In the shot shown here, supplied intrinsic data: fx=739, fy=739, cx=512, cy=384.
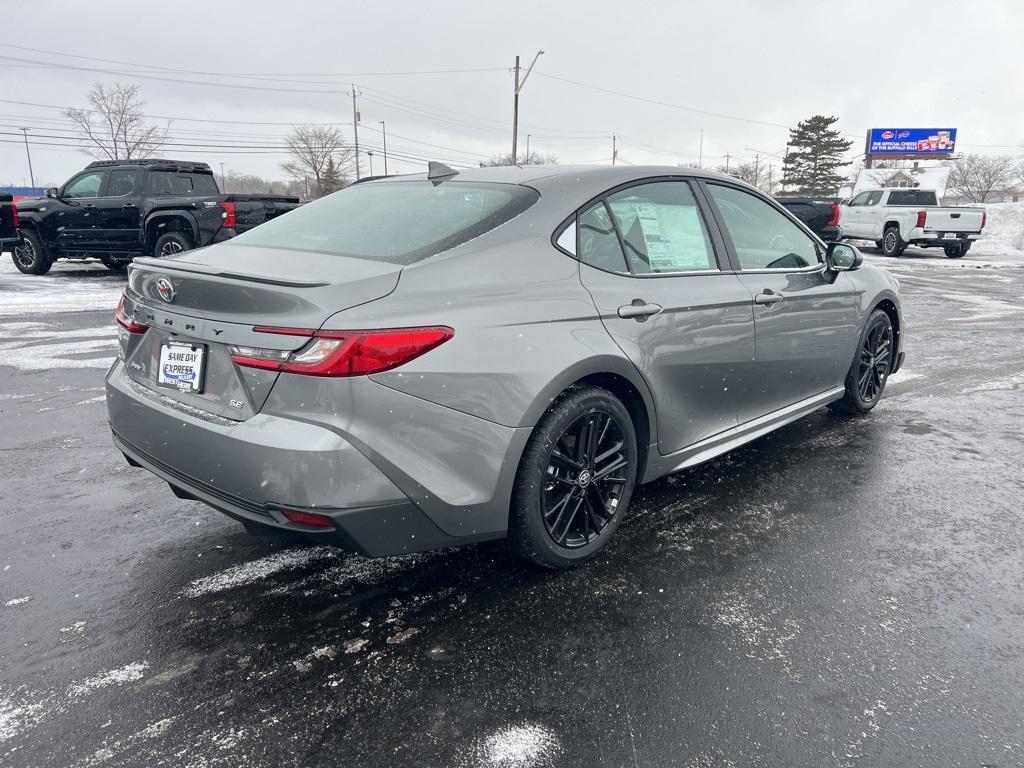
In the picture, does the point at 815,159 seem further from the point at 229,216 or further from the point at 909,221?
the point at 229,216

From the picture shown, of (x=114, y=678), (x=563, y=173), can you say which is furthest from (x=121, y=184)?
(x=114, y=678)

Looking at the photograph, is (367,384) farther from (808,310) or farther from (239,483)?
(808,310)

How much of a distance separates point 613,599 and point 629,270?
53.4 inches

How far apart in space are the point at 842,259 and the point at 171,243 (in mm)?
11149

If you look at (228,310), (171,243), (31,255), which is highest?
(228,310)

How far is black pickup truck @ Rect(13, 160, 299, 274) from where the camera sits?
39.6ft

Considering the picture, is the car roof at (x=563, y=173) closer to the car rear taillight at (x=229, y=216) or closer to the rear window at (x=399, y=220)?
the rear window at (x=399, y=220)

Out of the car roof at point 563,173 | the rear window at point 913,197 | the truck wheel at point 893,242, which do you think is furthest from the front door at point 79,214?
the rear window at point 913,197

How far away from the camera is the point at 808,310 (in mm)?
4176

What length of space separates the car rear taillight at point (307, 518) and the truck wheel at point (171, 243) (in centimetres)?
1115

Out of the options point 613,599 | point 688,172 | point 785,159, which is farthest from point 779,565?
point 785,159

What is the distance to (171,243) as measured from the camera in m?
12.4

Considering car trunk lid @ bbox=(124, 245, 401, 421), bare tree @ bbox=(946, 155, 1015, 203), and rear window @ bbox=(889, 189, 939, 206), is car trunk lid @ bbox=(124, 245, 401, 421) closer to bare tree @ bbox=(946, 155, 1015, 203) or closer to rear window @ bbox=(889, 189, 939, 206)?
rear window @ bbox=(889, 189, 939, 206)

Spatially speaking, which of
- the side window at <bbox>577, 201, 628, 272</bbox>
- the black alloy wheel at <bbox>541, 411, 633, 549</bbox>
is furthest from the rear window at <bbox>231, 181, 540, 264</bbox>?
the black alloy wheel at <bbox>541, 411, 633, 549</bbox>
